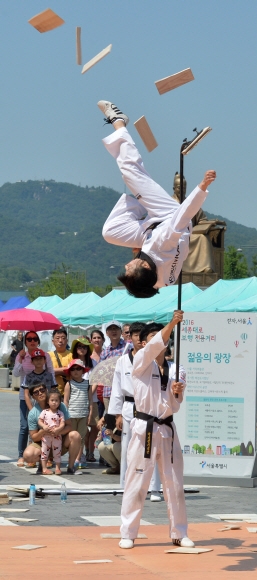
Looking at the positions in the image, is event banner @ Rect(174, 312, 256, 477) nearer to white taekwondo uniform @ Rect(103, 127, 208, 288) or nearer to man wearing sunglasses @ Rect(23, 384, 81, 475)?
man wearing sunglasses @ Rect(23, 384, 81, 475)

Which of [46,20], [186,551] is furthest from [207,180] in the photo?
[186,551]

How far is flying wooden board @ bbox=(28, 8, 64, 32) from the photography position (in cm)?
690

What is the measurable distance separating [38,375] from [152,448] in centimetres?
566

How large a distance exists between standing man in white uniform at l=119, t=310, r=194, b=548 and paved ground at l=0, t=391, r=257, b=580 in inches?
9.9

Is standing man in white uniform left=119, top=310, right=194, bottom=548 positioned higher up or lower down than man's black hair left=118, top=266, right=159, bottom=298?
lower down

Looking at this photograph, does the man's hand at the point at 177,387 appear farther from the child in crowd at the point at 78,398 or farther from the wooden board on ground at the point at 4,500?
the child in crowd at the point at 78,398

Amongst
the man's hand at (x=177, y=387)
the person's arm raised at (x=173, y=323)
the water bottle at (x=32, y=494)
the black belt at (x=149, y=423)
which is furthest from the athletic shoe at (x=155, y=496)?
the person's arm raised at (x=173, y=323)

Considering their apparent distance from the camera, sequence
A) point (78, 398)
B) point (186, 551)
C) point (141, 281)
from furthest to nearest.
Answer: point (78, 398) < point (186, 551) < point (141, 281)

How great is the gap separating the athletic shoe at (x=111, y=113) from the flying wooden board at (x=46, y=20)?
1.00 m

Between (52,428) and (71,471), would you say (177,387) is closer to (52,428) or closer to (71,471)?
(52,428)

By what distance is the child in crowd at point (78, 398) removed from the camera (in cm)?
1306

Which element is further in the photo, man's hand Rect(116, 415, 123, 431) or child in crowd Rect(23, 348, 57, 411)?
child in crowd Rect(23, 348, 57, 411)

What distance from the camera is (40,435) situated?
1239 cm

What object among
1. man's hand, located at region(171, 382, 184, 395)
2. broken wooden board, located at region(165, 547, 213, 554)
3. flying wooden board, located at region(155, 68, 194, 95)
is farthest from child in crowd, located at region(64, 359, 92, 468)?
Result: flying wooden board, located at region(155, 68, 194, 95)
